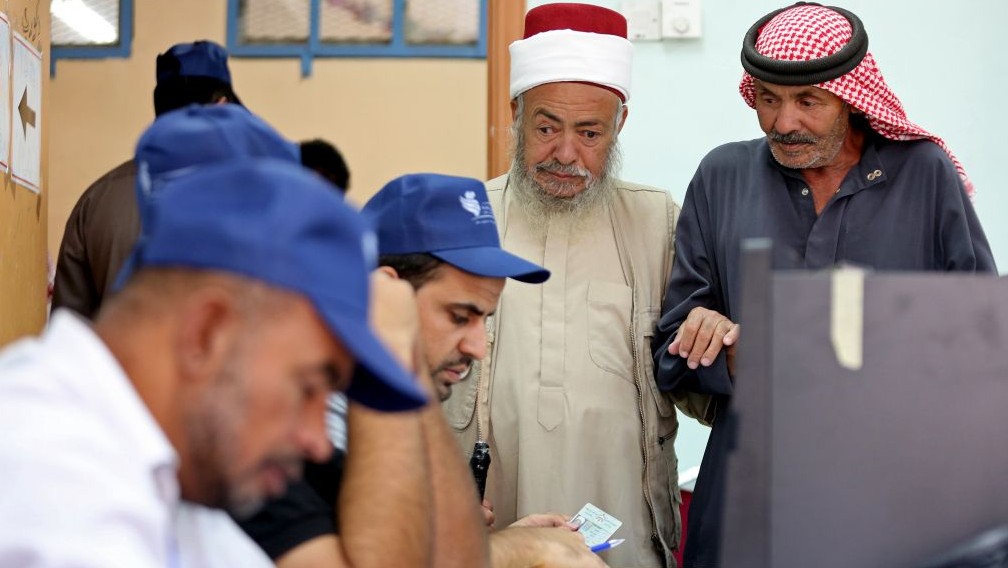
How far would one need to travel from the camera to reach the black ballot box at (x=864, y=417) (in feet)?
4.30

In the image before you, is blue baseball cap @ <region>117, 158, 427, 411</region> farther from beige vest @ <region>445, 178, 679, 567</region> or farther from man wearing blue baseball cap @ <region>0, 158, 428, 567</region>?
beige vest @ <region>445, 178, 679, 567</region>

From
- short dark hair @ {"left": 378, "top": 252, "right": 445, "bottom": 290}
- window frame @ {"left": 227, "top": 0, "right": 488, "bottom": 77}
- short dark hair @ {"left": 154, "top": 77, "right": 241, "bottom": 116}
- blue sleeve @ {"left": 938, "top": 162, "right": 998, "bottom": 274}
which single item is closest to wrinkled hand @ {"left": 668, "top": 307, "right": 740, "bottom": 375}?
blue sleeve @ {"left": 938, "top": 162, "right": 998, "bottom": 274}

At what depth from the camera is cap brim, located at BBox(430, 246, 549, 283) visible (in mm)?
2186

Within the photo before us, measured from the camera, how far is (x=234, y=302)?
1095 mm

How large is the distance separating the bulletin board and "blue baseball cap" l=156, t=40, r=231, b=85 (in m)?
0.36

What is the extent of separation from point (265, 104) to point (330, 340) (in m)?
4.85

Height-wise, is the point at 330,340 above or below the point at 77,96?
below

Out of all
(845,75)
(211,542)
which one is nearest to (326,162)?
(845,75)

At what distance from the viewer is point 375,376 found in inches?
47.4

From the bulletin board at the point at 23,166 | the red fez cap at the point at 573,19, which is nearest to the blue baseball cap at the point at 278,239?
the bulletin board at the point at 23,166

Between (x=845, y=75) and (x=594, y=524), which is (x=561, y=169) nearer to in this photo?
(x=845, y=75)

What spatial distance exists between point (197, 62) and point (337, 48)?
8.82 feet

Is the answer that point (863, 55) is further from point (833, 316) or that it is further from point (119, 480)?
point (119, 480)

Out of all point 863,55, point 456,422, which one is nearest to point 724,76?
point 863,55
